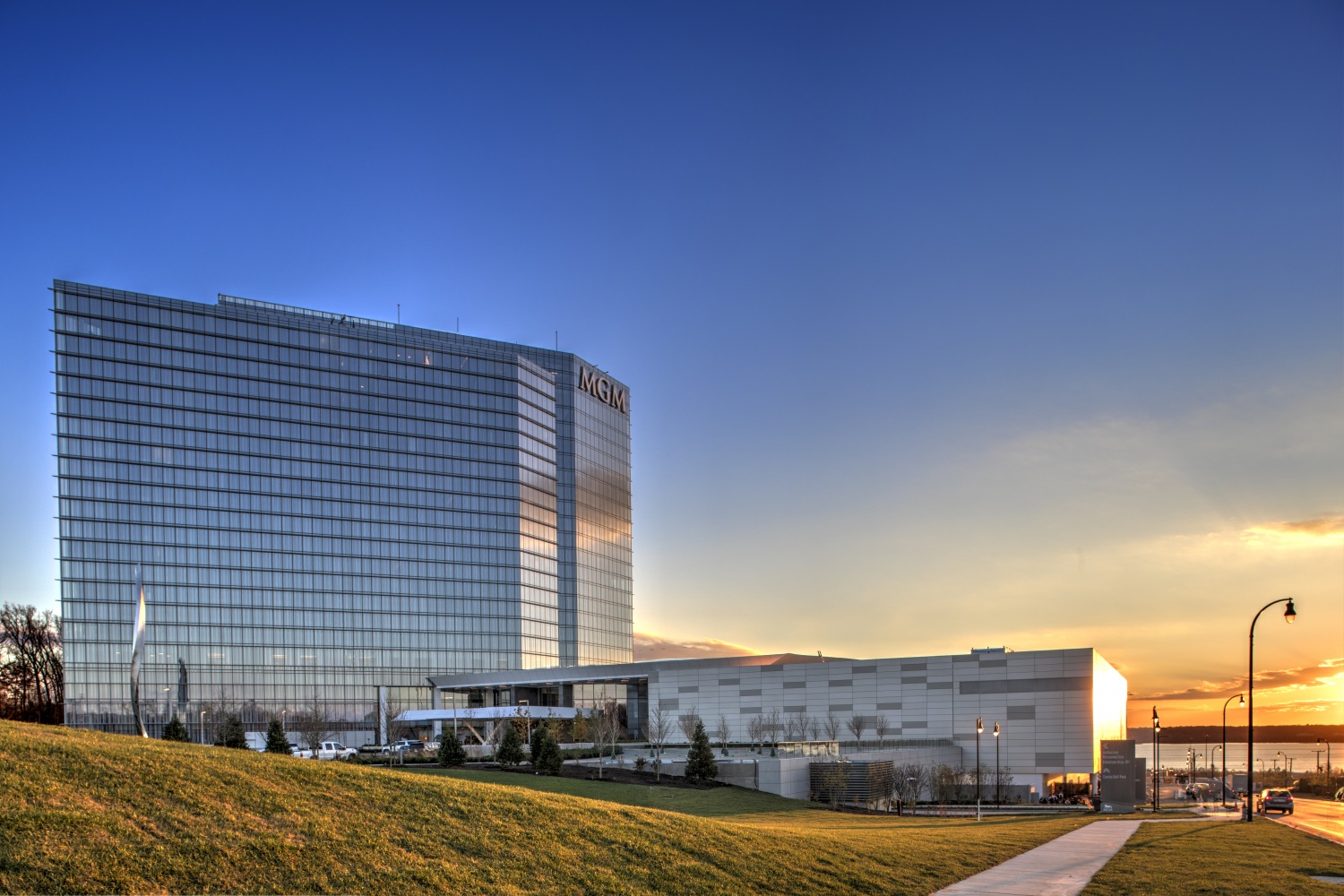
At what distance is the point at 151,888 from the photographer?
12211mm

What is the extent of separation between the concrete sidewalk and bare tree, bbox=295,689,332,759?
104 feet

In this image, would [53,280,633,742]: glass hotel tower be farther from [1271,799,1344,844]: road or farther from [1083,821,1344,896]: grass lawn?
[1083,821,1344,896]: grass lawn

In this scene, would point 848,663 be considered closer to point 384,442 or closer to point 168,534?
point 384,442

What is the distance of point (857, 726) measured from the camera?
88.0 metres

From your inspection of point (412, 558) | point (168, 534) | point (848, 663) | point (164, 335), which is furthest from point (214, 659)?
point (848, 663)

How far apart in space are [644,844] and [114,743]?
10.3 m

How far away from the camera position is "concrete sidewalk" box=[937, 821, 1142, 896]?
2167 centimetres

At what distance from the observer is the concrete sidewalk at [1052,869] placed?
21.7m

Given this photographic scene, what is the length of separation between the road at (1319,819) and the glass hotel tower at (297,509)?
355 feet

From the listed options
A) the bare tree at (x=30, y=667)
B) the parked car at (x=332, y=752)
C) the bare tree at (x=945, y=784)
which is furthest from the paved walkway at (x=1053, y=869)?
the bare tree at (x=30, y=667)

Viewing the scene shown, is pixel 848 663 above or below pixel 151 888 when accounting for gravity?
below

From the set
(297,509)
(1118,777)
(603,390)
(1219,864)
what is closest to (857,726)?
(1118,777)

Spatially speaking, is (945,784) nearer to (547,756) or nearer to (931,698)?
(931,698)

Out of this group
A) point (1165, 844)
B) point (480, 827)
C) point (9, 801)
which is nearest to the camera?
point (9, 801)
